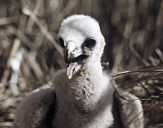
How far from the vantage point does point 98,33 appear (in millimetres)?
2125

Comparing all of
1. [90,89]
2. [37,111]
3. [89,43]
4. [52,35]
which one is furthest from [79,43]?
[52,35]

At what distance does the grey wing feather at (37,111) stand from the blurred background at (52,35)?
0.85m

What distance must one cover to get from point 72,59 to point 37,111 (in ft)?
1.23

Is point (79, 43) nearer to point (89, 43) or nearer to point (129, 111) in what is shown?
point (89, 43)

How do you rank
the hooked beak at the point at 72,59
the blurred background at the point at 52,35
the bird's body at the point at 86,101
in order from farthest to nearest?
the blurred background at the point at 52,35
the bird's body at the point at 86,101
the hooked beak at the point at 72,59

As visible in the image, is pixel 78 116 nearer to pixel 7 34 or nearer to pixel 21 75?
pixel 21 75

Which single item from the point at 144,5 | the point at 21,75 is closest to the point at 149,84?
the point at 21,75

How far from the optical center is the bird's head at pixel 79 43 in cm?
202

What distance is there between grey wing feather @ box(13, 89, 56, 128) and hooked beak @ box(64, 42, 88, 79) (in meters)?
0.27

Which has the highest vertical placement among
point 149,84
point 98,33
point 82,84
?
point 98,33

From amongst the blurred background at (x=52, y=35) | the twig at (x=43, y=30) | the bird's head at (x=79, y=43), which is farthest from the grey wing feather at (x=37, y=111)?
the twig at (x=43, y=30)

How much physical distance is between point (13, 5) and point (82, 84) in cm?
212

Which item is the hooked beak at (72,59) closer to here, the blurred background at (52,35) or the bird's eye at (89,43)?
the bird's eye at (89,43)

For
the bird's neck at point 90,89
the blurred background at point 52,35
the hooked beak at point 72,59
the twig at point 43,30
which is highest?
the hooked beak at point 72,59
